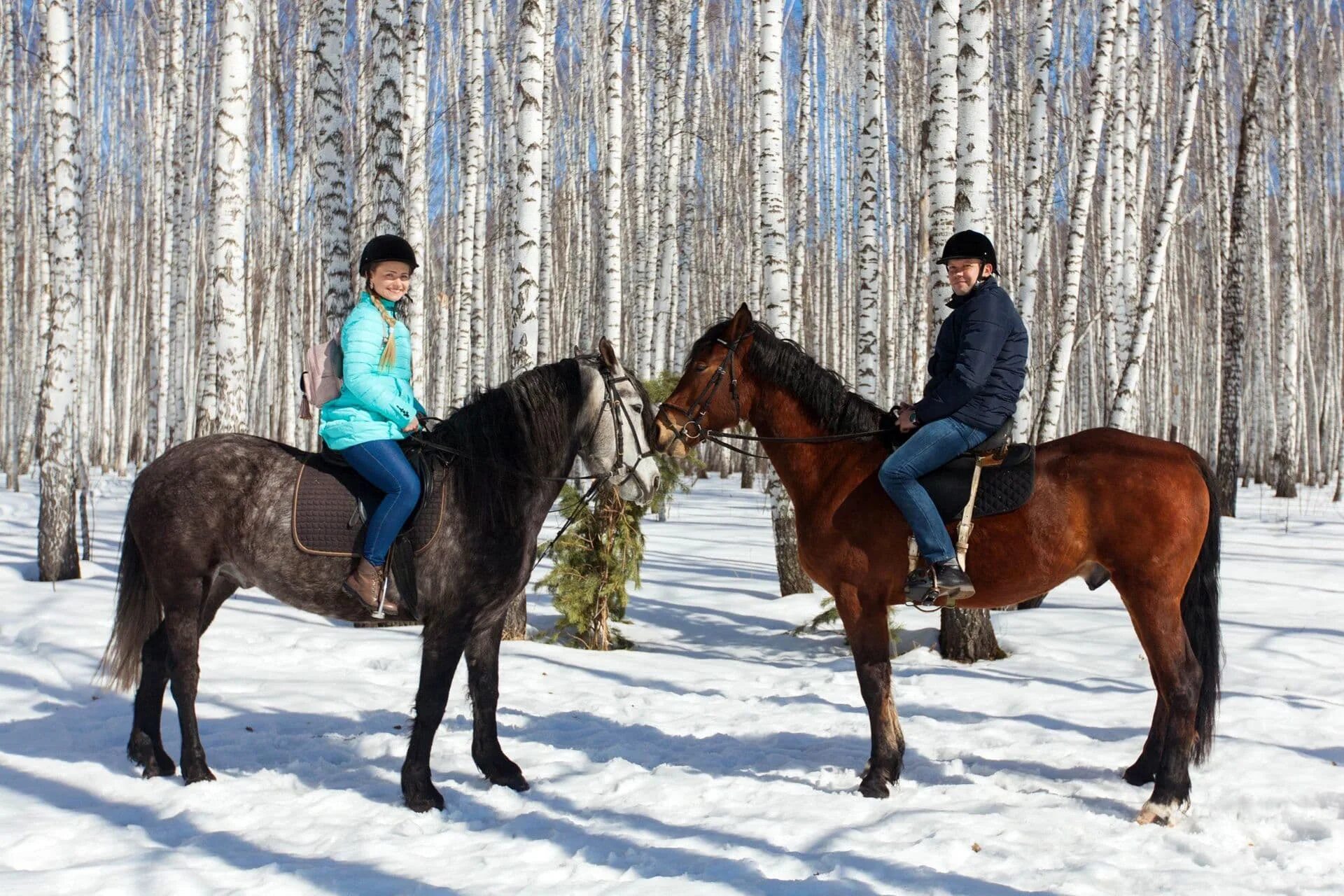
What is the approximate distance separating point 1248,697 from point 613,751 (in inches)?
161

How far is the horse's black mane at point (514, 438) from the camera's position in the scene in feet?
15.0

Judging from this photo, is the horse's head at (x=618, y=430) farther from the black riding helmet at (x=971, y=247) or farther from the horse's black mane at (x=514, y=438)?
the black riding helmet at (x=971, y=247)

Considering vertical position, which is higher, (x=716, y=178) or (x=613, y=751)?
(x=716, y=178)

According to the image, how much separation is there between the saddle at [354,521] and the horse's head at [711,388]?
123cm

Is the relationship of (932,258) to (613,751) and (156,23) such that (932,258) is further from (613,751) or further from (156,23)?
(156,23)

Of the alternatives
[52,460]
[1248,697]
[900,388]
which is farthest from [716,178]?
[1248,697]

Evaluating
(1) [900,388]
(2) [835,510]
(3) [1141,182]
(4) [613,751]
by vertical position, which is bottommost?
(4) [613,751]

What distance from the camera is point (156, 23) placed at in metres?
27.6

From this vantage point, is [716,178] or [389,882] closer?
[389,882]

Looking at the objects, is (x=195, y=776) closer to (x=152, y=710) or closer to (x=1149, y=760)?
(x=152, y=710)

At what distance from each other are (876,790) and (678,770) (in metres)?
1.01

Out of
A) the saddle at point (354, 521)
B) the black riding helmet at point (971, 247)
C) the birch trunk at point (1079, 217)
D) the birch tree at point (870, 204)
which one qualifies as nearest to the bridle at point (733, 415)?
the black riding helmet at point (971, 247)

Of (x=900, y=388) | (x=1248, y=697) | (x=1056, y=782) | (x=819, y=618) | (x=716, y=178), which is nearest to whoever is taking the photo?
(x=1056, y=782)

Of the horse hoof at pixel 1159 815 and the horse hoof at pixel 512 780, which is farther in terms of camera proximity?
the horse hoof at pixel 512 780
